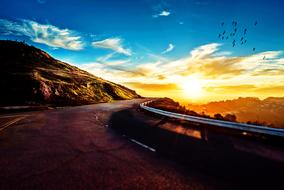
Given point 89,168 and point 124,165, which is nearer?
point 89,168

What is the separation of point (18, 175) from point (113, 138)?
4302 mm

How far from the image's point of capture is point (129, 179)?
14.9 feet

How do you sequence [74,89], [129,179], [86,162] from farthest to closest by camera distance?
[74,89] → [86,162] → [129,179]

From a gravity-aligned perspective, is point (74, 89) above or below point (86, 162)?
above

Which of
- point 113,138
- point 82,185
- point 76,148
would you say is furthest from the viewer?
point 113,138

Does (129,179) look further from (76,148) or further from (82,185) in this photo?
(76,148)

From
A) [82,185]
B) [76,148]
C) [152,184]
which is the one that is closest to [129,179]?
[152,184]

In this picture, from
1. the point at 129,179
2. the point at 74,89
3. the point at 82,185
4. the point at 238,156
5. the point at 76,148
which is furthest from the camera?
the point at 74,89

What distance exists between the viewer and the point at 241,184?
14.1 ft

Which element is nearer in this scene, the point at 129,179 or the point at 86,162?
the point at 129,179

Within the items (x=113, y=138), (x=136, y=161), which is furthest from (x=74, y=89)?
(x=136, y=161)

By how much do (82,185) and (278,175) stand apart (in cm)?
447

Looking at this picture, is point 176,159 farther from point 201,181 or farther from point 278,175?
point 278,175

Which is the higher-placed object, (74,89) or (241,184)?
(74,89)
